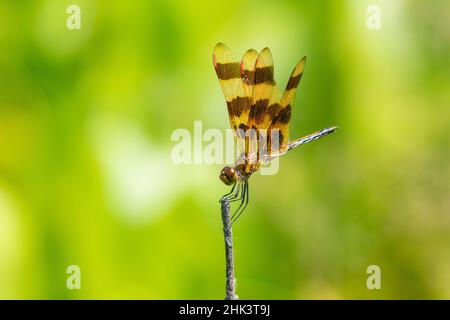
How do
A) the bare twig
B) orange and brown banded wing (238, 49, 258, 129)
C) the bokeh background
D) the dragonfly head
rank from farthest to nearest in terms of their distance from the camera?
the bokeh background < orange and brown banded wing (238, 49, 258, 129) < the dragonfly head < the bare twig

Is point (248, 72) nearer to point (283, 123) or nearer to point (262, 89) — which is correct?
Result: point (262, 89)

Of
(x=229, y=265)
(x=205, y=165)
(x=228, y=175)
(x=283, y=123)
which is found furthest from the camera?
(x=205, y=165)

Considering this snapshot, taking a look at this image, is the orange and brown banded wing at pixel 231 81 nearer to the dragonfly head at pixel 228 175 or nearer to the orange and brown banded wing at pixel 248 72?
the orange and brown banded wing at pixel 248 72

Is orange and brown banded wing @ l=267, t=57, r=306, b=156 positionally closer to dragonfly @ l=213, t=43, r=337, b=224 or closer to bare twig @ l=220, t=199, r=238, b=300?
dragonfly @ l=213, t=43, r=337, b=224

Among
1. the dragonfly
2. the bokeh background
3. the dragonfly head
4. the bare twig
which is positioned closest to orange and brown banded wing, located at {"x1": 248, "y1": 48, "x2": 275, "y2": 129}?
the dragonfly

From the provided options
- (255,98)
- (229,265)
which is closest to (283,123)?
(255,98)

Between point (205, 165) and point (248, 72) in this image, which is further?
point (205, 165)
